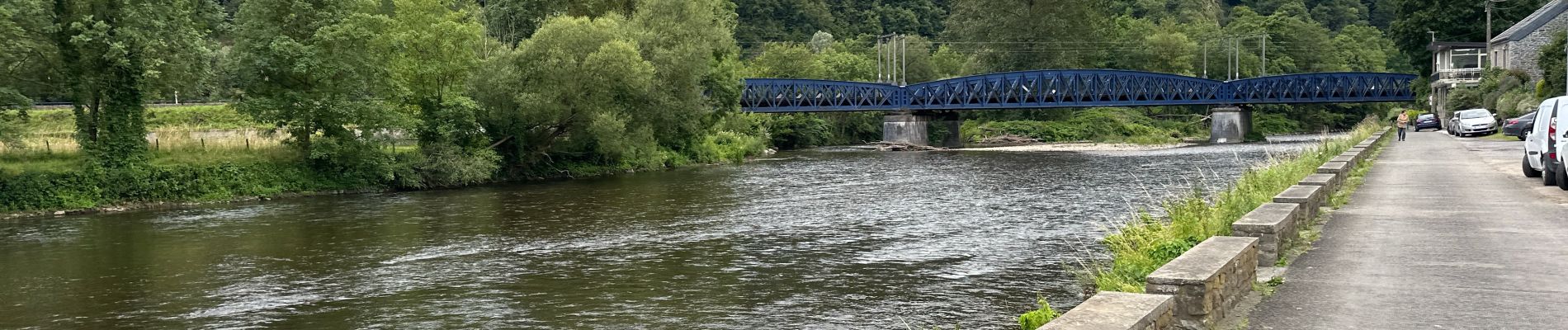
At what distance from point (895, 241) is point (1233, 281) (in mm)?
14078

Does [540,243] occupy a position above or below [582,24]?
below

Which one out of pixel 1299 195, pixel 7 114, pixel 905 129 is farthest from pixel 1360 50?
pixel 1299 195

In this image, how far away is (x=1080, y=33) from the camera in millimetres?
108375

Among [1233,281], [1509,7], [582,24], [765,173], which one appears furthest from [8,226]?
[1509,7]

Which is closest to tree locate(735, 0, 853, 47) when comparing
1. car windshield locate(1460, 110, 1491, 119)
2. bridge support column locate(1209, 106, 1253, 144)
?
bridge support column locate(1209, 106, 1253, 144)

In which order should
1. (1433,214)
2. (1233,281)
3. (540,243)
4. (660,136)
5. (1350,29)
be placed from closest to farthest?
(1233,281), (1433,214), (540,243), (660,136), (1350,29)

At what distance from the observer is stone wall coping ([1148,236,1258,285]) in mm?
9070

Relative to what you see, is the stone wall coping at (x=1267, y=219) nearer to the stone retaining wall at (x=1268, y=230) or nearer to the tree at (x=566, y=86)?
the stone retaining wall at (x=1268, y=230)

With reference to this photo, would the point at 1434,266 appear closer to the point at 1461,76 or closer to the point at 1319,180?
the point at 1319,180

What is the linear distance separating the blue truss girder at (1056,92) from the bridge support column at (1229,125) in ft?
3.08

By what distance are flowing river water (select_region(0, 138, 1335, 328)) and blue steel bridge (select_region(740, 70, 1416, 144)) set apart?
51679mm

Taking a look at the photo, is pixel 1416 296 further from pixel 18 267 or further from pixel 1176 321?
pixel 18 267

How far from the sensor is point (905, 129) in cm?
9450

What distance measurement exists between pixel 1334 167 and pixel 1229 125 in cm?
8020
